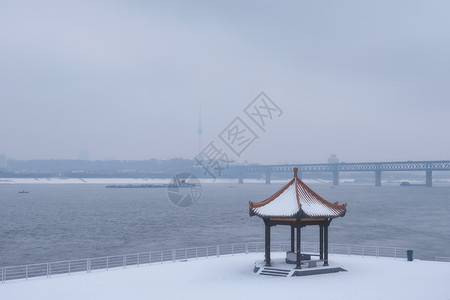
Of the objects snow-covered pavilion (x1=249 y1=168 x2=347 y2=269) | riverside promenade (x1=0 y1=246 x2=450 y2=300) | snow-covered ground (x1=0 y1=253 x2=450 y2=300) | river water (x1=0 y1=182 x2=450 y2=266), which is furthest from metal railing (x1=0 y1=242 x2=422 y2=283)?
snow-covered pavilion (x1=249 y1=168 x2=347 y2=269)

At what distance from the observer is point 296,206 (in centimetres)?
3161

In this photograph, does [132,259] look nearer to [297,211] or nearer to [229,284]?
[229,284]

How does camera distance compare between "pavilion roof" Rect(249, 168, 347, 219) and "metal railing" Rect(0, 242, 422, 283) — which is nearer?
"pavilion roof" Rect(249, 168, 347, 219)

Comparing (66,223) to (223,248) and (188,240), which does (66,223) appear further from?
(223,248)

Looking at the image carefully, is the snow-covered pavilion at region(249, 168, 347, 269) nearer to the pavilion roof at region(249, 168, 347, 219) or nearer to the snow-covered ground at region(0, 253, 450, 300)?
the pavilion roof at region(249, 168, 347, 219)

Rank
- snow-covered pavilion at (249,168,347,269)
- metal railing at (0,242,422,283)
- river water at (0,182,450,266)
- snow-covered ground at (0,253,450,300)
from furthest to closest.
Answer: river water at (0,182,450,266)
metal railing at (0,242,422,283)
snow-covered pavilion at (249,168,347,269)
snow-covered ground at (0,253,450,300)

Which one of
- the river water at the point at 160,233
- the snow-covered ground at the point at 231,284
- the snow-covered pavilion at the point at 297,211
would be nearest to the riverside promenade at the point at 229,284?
the snow-covered ground at the point at 231,284

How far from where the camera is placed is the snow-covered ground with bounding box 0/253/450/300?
83.1 feet

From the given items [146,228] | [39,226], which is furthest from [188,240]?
[39,226]

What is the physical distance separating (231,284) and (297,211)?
6.20 metres

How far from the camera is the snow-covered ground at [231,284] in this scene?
25328 mm

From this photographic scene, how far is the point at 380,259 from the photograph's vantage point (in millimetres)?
37375

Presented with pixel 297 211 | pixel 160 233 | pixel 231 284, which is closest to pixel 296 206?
pixel 297 211

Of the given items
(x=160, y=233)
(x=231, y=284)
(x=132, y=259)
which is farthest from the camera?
(x=160, y=233)
